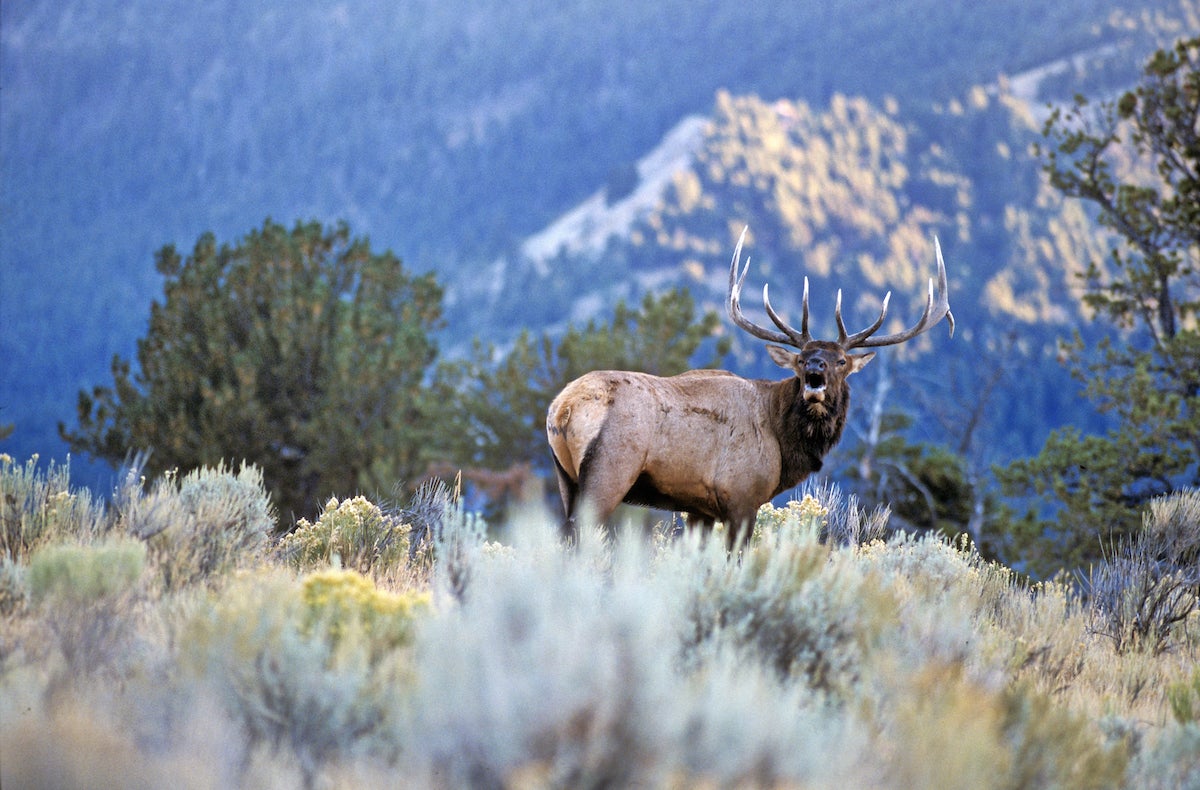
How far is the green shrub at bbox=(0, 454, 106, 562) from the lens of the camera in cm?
588

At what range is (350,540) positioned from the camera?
7137 millimetres

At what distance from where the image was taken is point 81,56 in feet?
300

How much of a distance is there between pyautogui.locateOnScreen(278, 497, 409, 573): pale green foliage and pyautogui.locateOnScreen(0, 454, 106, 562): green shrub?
1.19 metres

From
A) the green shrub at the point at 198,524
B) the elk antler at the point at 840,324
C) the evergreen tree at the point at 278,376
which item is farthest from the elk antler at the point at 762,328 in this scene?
the evergreen tree at the point at 278,376

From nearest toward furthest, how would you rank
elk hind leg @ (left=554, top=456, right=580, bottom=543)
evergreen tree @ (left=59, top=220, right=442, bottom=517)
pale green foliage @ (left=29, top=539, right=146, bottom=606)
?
1. pale green foliage @ (left=29, top=539, right=146, bottom=606)
2. elk hind leg @ (left=554, top=456, right=580, bottom=543)
3. evergreen tree @ (left=59, top=220, right=442, bottom=517)

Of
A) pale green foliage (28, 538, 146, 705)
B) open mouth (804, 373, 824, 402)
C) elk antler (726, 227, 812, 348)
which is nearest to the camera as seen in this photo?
pale green foliage (28, 538, 146, 705)

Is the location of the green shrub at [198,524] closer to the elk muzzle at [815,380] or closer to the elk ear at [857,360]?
the elk muzzle at [815,380]

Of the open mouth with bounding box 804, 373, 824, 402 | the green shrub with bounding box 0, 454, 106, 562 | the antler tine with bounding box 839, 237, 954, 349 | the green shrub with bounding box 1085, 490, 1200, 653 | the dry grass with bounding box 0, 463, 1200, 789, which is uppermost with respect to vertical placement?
the antler tine with bounding box 839, 237, 954, 349

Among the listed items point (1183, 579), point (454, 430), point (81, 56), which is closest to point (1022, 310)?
point (81, 56)

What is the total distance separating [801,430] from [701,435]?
83cm

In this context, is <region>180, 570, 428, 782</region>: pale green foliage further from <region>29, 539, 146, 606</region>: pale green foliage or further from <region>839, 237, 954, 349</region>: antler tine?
<region>839, 237, 954, 349</region>: antler tine

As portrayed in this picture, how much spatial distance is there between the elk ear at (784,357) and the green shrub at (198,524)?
12.2 ft

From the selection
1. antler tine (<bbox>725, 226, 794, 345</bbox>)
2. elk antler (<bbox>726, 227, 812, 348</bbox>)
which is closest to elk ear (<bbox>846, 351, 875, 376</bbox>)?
elk antler (<bbox>726, 227, 812, 348</bbox>)

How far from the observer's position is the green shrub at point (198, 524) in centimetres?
566
